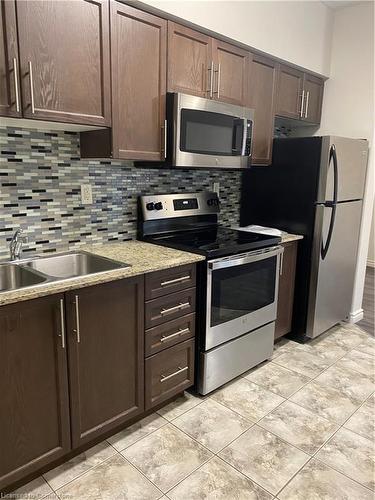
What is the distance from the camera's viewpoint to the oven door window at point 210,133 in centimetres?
218

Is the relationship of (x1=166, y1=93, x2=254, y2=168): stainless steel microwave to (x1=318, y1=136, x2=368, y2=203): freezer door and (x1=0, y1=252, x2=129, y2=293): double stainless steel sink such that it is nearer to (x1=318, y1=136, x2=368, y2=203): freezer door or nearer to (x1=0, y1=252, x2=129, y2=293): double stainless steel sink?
(x1=318, y1=136, x2=368, y2=203): freezer door

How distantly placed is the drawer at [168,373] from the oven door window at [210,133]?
1151 mm

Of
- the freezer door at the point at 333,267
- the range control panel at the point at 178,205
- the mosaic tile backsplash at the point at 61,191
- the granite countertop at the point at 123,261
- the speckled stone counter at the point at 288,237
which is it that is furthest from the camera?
the freezer door at the point at 333,267

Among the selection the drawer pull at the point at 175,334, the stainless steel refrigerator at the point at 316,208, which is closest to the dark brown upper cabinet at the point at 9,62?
the drawer pull at the point at 175,334

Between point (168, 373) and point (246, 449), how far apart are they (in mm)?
550

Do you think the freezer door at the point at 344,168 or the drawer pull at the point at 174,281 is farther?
the freezer door at the point at 344,168

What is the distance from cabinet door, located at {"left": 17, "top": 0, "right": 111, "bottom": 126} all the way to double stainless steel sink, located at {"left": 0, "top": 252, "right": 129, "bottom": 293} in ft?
2.28

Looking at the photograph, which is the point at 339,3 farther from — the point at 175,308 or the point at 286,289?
the point at 175,308

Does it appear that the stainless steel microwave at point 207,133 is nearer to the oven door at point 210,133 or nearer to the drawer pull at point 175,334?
the oven door at point 210,133

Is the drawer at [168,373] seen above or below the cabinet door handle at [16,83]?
below

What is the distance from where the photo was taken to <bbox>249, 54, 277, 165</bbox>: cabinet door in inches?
105

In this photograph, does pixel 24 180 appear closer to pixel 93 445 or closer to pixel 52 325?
pixel 52 325

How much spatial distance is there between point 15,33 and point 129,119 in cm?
63

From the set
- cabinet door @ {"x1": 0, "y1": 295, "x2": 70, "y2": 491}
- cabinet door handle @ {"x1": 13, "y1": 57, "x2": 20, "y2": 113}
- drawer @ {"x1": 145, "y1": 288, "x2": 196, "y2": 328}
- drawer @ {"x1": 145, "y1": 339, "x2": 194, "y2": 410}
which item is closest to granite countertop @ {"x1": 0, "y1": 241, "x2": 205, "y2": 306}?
cabinet door @ {"x1": 0, "y1": 295, "x2": 70, "y2": 491}
